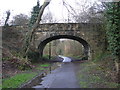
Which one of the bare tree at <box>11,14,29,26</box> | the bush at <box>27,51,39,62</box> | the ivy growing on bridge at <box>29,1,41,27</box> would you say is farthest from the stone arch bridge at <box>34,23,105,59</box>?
the bare tree at <box>11,14,29,26</box>

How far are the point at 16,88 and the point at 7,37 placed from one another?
16145 mm

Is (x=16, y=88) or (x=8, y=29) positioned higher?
A: (x=8, y=29)

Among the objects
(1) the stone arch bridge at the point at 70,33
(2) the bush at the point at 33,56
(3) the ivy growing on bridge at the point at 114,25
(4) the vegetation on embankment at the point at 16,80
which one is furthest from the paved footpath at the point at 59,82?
(1) the stone arch bridge at the point at 70,33

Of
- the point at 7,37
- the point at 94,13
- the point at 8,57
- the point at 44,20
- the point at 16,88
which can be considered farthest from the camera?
the point at 44,20

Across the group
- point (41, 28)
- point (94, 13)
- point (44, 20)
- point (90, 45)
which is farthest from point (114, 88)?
point (44, 20)

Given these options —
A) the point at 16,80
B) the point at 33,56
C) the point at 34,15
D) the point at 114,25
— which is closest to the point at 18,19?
the point at 34,15

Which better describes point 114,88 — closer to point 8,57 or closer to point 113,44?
point 113,44

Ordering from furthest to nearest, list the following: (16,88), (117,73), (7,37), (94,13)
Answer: (7,37) < (94,13) < (117,73) < (16,88)

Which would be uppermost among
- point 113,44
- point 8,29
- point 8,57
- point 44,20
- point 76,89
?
point 44,20

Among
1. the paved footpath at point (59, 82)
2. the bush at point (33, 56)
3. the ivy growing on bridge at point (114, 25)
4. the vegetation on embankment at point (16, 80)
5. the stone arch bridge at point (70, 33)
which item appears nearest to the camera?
the vegetation on embankment at point (16, 80)

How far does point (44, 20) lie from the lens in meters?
34.4

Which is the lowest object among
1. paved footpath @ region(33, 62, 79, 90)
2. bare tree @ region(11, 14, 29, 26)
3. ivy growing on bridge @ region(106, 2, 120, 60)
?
paved footpath @ region(33, 62, 79, 90)

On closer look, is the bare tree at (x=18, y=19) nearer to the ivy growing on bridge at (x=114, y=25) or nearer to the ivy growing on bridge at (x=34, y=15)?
the ivy growing on bridge at (x=34, y=15)

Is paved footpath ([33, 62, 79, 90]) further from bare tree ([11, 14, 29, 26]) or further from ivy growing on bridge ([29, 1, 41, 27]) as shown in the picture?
bare tree ([11, 14, 29, 26])
